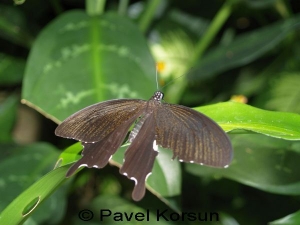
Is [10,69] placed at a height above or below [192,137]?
above

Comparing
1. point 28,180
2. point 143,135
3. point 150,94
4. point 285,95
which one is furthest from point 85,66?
point 285,95

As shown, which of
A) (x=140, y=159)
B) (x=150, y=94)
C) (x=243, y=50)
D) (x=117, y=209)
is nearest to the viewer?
(x=140, y=159)

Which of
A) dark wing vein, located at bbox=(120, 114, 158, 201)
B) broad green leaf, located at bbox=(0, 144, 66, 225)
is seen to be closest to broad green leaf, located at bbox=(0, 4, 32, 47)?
broad green leaf, located at bbox=(0, 144, 66, 225)

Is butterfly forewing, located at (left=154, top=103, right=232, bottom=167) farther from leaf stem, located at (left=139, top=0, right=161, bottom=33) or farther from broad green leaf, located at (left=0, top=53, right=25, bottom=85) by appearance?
broad green leaf, located at (left=0, top=53, right=25, bottom=85)

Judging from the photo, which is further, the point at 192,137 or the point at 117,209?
the point at 117,209

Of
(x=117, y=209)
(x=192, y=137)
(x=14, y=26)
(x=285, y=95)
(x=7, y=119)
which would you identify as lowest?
(x=117, y=209)

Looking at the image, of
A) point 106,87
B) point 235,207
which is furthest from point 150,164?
point 235,207

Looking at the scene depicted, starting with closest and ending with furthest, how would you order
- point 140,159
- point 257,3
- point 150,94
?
point 140,159, point 150,94, point 257,3

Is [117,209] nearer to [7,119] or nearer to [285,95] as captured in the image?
[7,119]

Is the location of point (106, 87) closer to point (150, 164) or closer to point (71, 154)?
point (71, 154)
